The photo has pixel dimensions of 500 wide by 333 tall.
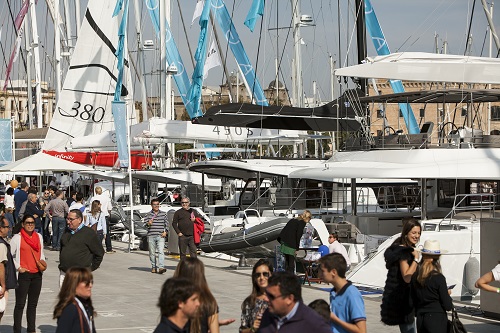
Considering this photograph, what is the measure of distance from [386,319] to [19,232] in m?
5.39

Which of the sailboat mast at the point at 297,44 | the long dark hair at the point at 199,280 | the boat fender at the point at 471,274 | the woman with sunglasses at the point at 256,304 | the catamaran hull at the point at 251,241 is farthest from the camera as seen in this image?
the sailboat mast at the point at 297,44

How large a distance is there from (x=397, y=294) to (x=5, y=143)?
2845cm

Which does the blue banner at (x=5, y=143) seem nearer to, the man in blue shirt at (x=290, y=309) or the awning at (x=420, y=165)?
the awning at (x=420, y=165)

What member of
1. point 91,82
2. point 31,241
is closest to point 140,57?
point 91,82

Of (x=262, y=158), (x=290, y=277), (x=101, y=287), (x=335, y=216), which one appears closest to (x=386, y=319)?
(x=290, y=277)

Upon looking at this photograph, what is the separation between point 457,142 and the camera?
21.2m

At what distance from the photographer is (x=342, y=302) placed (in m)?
8.16

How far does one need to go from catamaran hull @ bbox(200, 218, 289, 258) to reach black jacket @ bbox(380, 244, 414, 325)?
38.0 ft

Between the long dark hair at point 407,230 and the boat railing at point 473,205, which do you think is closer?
the long dark hair at point 407,230

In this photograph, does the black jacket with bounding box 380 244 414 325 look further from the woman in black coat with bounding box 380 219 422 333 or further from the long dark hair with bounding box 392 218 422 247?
the long dark hair with bounding box 392 218 422 247

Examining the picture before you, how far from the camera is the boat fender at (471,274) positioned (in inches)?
664

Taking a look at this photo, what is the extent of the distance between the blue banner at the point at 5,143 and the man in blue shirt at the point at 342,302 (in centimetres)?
2937

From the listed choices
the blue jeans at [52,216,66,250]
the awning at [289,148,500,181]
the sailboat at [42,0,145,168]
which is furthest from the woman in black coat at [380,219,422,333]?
the sailboat at [42,0,145,168]

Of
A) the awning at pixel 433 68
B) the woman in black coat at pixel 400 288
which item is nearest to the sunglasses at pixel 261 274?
the woman in black coat at pixel 400 288
